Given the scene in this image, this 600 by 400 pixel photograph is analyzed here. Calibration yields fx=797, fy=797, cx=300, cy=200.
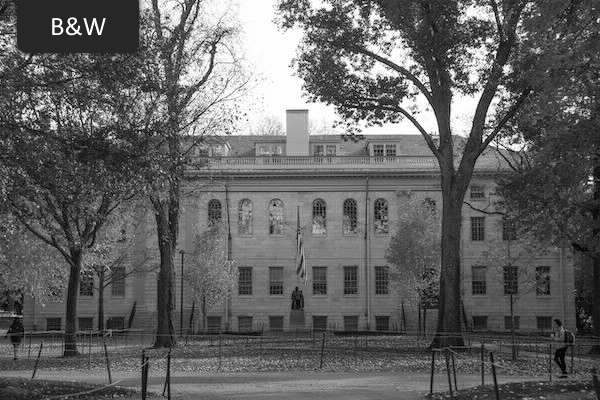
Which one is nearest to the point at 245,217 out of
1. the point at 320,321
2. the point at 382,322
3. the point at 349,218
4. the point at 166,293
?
the point at 349,218

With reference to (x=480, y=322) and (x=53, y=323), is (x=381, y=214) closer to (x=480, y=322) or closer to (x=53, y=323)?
(x=480, y=322)

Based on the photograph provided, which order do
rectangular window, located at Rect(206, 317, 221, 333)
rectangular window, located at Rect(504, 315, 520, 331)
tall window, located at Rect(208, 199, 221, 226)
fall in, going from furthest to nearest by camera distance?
1. tall window, located at Rect(208, 199, 221, 226)
2. rectangular window, located at Rect(504, 315, 520, 331)
3. rectangular window, located at Rect(206, 317, 221, 333)

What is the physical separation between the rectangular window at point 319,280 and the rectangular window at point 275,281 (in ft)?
7.76

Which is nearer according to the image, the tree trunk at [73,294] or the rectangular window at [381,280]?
the tree trunk at [73,294]

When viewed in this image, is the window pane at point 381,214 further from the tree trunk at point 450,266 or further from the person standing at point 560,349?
the person standing at point 560,349

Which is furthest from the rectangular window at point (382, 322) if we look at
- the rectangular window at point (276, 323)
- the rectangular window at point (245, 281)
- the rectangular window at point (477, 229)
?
the rectangular window at point (245, 281)

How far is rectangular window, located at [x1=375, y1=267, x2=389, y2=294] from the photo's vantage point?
181 ft

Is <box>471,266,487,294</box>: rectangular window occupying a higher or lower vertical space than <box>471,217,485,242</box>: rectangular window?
lower

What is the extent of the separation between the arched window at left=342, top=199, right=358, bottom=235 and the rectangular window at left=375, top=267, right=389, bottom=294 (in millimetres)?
Answer: 3233

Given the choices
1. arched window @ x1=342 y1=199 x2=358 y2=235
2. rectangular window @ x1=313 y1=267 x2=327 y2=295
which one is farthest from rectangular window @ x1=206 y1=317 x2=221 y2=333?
arched window @ x1=342 y1=199 x2=358 y2=235

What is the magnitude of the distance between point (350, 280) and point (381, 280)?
7.05 ft

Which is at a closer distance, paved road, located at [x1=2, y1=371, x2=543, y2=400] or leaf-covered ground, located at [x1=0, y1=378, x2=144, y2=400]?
leaf-covered ground, located at [x1=0, y1=378, x2=144, y2=400]

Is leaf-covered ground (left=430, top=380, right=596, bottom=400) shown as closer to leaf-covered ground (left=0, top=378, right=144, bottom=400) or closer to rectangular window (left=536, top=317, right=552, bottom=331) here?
leaf-covered ground (left=0, top=378, right=144, bottom=400)

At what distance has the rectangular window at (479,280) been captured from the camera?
181 feet
